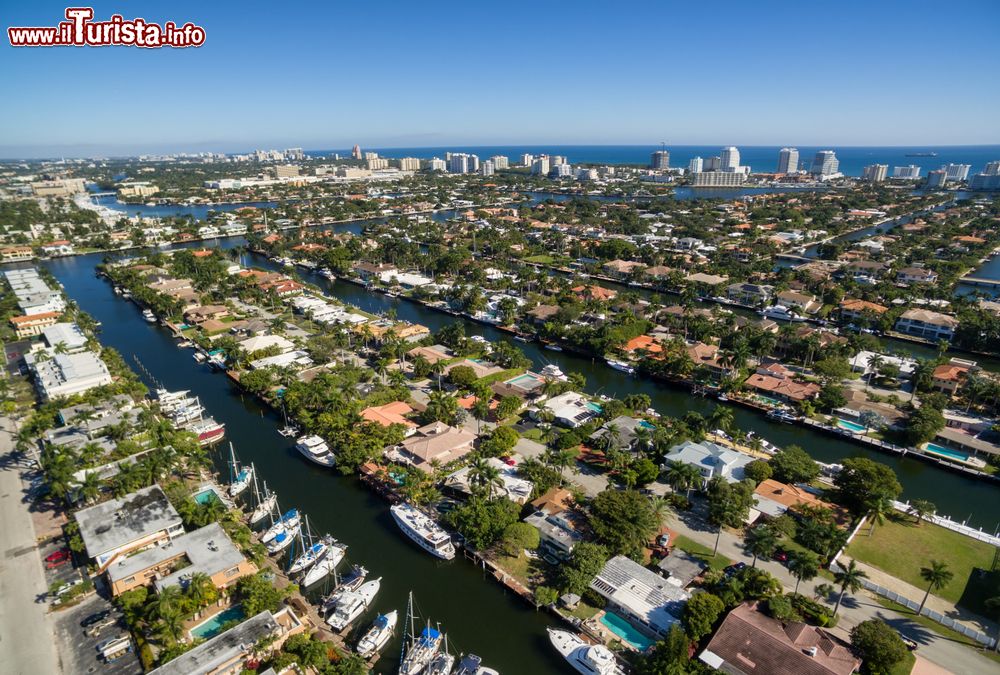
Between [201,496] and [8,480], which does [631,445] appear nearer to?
[201,496]

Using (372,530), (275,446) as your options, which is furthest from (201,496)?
(372,530)

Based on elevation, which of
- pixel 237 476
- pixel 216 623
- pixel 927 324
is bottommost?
pixel 216 623

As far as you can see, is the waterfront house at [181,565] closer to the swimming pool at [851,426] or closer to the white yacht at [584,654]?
the white yacht at [584,654]

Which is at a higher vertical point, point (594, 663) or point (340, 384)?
point (340, 384)

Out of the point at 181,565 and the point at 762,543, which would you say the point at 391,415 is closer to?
the point at 181,565

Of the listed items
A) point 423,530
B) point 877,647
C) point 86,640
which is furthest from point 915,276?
point 86,640

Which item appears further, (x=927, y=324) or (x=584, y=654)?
(x=927, y=324)
